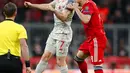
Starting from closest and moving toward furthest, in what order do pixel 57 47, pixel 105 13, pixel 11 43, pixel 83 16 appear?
pixel 11 43 → pixel 83 16 → pixel 57 47 → pixel 105 13

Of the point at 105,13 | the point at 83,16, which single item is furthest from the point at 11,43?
the point at 105,13

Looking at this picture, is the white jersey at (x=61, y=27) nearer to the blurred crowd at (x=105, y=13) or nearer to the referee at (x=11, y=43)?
the referee at (x=11, y=43)

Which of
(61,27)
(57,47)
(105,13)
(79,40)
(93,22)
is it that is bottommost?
(79,40)

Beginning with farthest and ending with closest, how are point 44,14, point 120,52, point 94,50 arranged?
point 44,14
point 120,52
point 94,50

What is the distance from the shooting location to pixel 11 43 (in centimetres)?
1294

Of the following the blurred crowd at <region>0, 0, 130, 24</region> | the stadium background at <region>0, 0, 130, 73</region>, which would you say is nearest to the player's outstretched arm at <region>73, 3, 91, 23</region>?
the stadium background at <region>0, 0, 130, 73</region>

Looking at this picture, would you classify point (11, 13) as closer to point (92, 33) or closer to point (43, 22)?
point (92, 33)

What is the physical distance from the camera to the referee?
42.3 feet

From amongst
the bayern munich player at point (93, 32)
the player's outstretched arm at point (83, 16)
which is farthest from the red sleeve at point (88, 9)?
the player's outstretched arm at point (83, 16)

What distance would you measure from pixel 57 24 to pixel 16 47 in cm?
281

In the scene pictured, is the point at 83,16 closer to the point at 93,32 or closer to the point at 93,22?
the point at 93,22

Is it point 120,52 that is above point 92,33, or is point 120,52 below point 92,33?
below

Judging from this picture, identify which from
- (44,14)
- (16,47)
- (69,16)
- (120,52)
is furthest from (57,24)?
(44,14)

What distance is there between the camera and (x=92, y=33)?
15.1 metres
